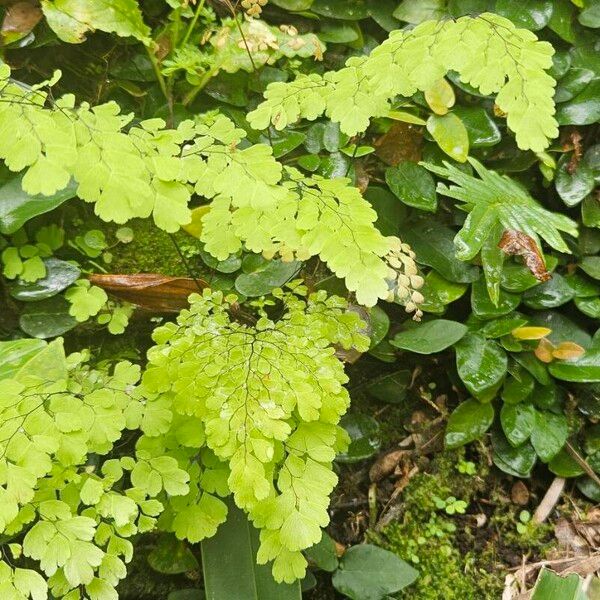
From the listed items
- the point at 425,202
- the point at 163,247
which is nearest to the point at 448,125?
the point at 425,202

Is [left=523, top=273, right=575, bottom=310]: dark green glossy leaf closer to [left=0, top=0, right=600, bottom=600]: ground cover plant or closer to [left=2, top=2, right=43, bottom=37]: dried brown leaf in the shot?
[left=0, top=0, right=600, bottom=600]: ground cover plant

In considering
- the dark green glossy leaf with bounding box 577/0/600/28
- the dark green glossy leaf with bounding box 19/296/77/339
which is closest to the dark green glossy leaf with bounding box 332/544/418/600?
the dark green glossy leaf with bounding box 19/296/77/339

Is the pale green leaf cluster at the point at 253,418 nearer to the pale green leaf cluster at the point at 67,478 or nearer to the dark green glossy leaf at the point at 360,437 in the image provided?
the pale green leaf cluster at the point at 67,478

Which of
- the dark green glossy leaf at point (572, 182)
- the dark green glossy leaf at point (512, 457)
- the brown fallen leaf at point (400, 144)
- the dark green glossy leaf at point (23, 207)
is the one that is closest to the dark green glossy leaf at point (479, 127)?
the brown fallen leaf at point (400, 144)

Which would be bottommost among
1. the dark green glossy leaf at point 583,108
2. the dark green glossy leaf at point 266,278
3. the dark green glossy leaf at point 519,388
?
the dark green glossy leaf at point 519,388

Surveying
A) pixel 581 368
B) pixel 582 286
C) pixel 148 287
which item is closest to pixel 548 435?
pixel 581 368
